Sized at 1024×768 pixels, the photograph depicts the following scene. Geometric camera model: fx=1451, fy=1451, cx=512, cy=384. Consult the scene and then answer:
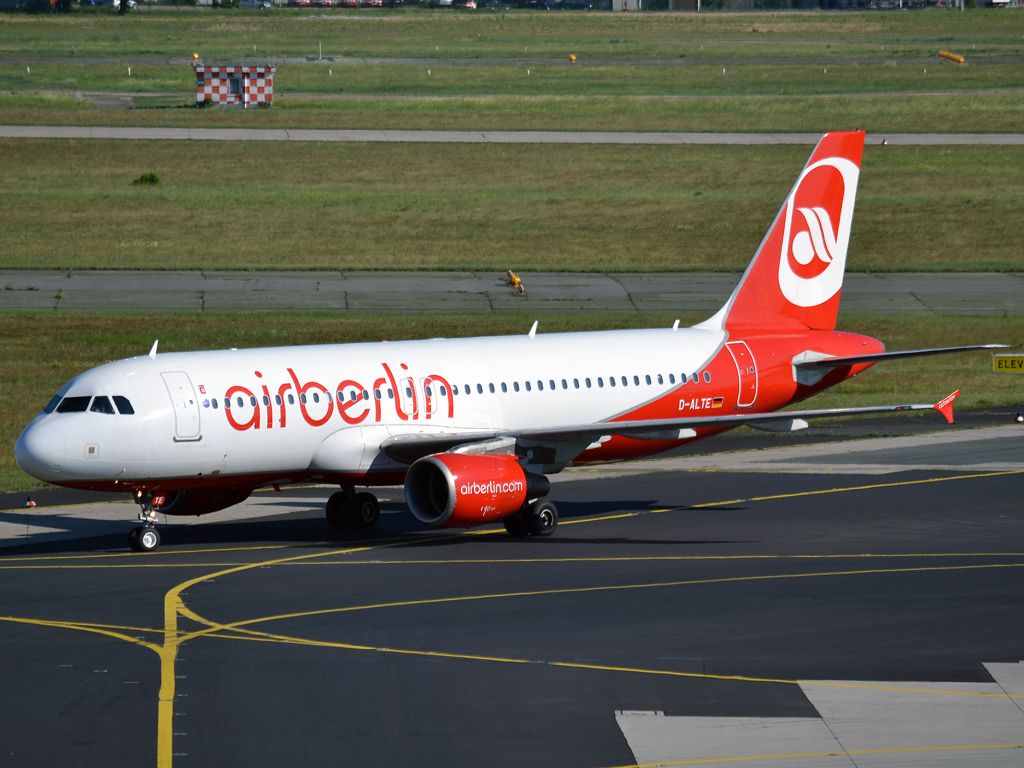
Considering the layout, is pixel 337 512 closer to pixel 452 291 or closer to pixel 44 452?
pixel 44 452

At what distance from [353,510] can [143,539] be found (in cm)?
521

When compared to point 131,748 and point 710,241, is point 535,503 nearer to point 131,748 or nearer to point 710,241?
point 131,748

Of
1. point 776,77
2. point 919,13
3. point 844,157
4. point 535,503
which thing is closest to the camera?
point 535,503

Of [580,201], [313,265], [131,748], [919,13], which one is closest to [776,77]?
[580,201]

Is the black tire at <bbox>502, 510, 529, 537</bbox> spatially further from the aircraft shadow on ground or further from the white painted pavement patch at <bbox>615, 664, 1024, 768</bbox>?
the white painted pavement patch at <bbox>615, 664, 1024, 768</bbox>

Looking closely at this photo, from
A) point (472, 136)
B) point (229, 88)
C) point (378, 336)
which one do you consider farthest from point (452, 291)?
point (229, 88)

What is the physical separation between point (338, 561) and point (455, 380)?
562 centimetres

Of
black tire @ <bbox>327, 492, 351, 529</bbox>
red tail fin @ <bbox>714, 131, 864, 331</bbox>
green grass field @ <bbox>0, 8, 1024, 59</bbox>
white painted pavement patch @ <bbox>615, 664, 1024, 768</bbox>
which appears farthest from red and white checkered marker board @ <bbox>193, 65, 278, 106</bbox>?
white painted pavement patch @ <bbox>615, 664, 1024, 768</bbox>

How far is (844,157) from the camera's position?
4019 centimetres

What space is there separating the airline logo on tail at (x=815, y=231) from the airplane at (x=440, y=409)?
0.12m

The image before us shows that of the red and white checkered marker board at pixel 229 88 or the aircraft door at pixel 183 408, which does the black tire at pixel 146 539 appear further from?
the red and white checkered marker board at pixel 229 88

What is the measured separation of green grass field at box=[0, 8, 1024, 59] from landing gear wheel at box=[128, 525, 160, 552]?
373 feet

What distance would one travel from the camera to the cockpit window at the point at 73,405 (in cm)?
3009

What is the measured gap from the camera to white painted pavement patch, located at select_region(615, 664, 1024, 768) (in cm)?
1830
